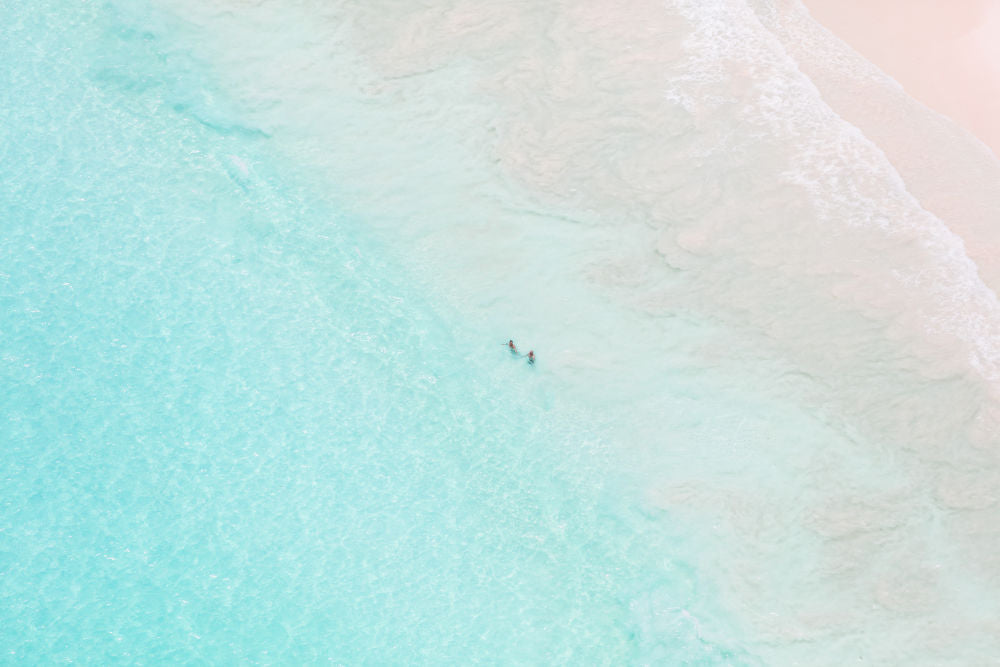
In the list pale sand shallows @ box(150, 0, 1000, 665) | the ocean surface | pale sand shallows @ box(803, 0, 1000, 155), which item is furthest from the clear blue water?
pale sand shallows @ box(803, 0, 1000, 155)

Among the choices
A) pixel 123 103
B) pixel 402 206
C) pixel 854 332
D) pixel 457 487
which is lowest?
pixel 457 487

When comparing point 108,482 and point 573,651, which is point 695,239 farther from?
point 108,482

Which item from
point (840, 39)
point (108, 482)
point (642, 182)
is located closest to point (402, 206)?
point (642, 182)

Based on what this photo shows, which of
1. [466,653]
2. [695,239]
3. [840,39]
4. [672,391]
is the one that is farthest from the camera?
[840,39]

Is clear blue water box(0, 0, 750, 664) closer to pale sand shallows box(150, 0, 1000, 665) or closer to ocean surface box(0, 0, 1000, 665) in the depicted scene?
ocean surface box(0, 0, 1000, 665)

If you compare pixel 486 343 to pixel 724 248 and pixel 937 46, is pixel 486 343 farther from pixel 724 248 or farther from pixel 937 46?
pixel 937 46

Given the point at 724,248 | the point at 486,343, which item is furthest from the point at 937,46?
the point at 486,343
